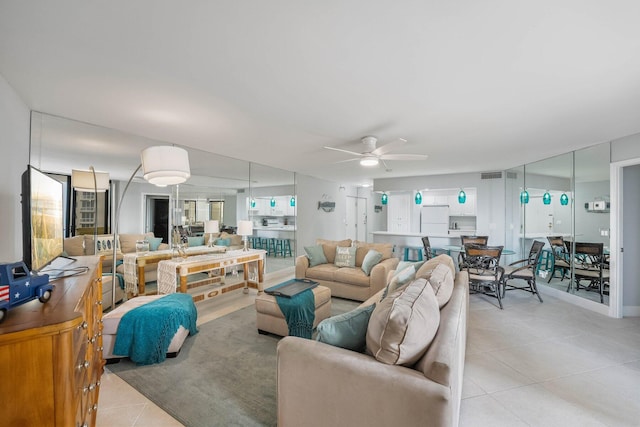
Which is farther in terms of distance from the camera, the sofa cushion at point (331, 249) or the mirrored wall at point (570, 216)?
the sofa cushion at point (331, 249)

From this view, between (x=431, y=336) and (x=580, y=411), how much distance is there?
4.93 feet

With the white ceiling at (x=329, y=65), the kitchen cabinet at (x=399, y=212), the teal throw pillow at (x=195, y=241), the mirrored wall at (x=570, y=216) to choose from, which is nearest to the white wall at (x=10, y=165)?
the white ceiling at (x=329, y=65)

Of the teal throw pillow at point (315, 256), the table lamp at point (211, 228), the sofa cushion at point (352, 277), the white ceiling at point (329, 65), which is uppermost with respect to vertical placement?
the white ceiling at point (329, 65)

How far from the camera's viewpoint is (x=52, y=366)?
102cm

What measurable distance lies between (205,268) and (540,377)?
398 centimetres

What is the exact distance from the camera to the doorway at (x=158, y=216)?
4.33m

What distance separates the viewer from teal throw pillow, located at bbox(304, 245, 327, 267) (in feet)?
16.6

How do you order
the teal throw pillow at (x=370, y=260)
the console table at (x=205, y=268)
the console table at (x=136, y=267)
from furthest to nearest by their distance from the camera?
the teal throw pillow at (x=370, y=260) < the console table at (x=136, y=267) < the console table at (x=205, y=268)

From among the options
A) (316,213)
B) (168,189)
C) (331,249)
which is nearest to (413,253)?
(316,213)

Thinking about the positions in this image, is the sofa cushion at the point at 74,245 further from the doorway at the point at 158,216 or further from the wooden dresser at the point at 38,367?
the wooden dresser at the point at 38,367

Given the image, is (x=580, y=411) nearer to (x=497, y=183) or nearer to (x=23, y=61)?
(x=23, y=61)

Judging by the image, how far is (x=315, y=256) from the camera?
510 cm

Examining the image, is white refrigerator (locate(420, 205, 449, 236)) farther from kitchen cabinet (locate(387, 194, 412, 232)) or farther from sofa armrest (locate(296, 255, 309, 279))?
sofa armrest (locate(296, 255, 309, 279))

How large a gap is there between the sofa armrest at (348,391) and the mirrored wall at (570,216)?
4.71 m
